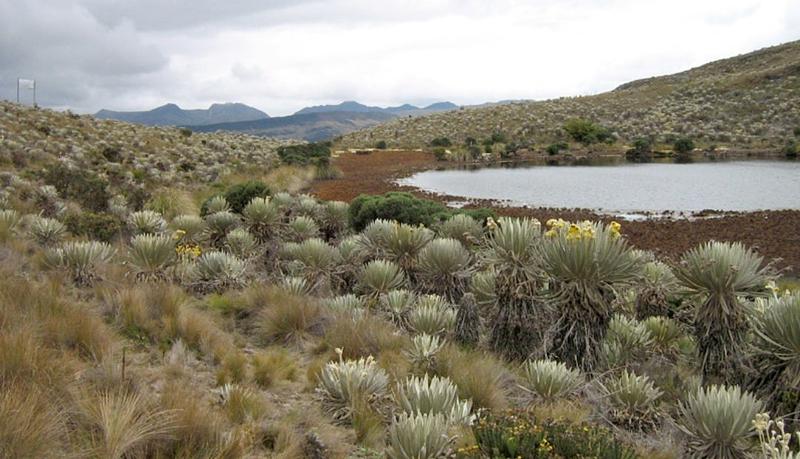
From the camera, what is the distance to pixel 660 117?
202ft

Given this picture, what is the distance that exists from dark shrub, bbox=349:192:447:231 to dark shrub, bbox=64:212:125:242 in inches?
186

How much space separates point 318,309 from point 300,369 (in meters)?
1.34

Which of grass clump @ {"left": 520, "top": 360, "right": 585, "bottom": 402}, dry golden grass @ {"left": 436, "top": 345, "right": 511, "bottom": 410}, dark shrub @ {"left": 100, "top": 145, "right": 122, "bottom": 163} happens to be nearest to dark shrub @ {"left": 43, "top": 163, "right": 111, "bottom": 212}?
dark shrub @ {"left": 100, "top": 145, "right": 122, "bottom": 163}

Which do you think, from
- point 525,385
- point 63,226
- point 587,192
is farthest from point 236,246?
point 587,192

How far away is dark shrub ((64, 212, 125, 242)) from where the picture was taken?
10094 millimetres

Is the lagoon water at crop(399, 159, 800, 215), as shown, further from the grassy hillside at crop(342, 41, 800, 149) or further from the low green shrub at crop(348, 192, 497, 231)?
the grassy hillside at crop(342, 41, 800, 149)

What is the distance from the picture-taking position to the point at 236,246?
994 centimetres

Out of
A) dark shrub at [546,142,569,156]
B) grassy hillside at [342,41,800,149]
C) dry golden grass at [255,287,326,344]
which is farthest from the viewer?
grassy hillside at [342,41,800,149]

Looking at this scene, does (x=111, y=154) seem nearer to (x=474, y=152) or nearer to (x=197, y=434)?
(x=197, y=434)

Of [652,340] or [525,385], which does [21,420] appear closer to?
[525,385]

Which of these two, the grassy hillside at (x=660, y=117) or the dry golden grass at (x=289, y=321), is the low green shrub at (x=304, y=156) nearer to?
the grassy hillside at (x=660, y=117)

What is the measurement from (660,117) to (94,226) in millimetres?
61591

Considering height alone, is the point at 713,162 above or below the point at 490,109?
below

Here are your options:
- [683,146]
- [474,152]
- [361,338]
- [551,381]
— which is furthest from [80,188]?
[683,146]
